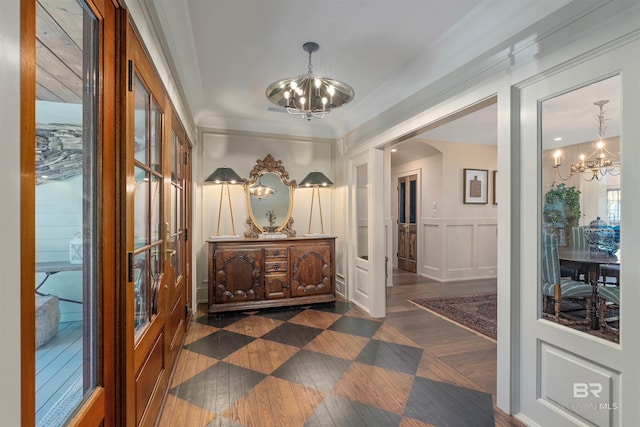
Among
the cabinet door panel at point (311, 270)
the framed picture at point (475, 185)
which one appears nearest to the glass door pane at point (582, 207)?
the cabinet door panel at point (311, 270)

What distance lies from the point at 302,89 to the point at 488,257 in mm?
5420

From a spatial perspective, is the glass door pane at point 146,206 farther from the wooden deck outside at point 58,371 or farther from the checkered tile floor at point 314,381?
the checkered tile floor at point 314,381

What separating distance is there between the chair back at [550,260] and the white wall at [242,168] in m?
3.26

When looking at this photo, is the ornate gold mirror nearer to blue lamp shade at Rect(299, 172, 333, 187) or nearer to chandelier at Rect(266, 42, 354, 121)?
blue lamp shade at Rect(299, 172, 333, 187)

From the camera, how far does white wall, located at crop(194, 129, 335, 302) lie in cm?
439

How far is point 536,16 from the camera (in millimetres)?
1822

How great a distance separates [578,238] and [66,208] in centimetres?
246

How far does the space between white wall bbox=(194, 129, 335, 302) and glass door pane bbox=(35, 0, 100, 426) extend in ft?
10.1

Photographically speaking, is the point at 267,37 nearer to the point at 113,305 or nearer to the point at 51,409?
the point at 113,305

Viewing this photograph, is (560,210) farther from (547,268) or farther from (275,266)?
(275,266)

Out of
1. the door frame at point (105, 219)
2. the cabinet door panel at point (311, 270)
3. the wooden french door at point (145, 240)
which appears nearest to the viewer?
the door frame at point (105, 219)

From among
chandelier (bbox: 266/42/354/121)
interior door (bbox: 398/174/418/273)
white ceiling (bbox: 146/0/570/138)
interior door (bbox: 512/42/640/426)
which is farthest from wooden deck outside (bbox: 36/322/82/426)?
interior door (bbox: 398/174/418/273)
